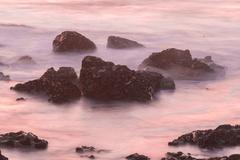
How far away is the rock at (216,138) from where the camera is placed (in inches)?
707

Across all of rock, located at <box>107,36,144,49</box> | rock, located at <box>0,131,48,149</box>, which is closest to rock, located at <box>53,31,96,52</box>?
rock, located at <box>107,36,144,49</box>

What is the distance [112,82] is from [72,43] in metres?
9.92

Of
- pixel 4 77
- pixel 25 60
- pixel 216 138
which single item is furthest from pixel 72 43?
pixel 216 138

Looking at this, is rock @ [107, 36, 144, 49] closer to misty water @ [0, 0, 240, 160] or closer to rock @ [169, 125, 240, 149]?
misty water @ [0, 0, 240, 160]

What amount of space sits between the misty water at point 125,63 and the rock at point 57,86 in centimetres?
34

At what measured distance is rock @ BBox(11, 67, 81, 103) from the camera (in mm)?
22641

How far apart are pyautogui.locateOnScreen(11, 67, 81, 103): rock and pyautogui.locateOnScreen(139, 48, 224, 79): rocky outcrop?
5.17 metres

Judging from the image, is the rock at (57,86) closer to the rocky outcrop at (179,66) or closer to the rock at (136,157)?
the rocky outcrop at (179,66)

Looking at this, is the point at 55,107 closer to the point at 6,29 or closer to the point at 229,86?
the point at 229,86

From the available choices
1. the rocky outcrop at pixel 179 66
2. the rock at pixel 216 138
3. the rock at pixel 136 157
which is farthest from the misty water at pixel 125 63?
the rocky outcrop at pixel 179 66

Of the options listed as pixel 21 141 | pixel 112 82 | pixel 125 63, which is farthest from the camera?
pixel 125 63

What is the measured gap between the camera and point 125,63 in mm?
30578

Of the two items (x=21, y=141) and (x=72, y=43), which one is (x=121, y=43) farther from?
(x=21, y=141)

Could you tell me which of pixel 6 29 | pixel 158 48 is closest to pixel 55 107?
pixel 158 48
